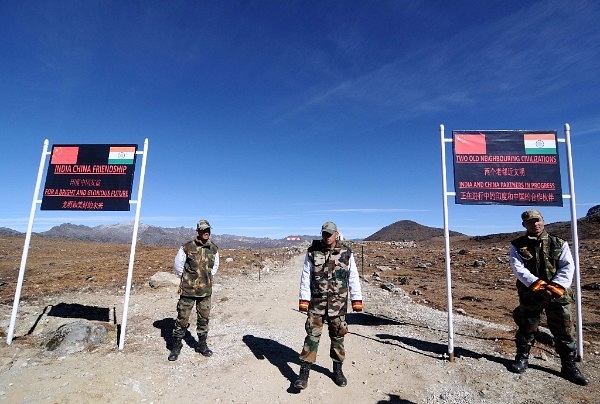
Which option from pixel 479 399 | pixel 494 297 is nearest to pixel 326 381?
pixel 479 399

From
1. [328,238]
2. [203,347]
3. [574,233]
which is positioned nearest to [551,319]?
[574,233]

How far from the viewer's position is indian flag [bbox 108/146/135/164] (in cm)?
790

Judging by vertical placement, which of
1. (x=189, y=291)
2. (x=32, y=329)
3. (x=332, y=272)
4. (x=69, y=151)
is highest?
(x=69, y=151)

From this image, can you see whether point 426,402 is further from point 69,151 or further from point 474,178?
point 69,151

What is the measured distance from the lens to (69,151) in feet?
26.7

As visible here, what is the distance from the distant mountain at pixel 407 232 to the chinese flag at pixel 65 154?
142m

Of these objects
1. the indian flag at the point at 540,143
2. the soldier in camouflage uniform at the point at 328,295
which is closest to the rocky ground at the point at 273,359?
the soldier in camouflage uniform at the point at 328,295

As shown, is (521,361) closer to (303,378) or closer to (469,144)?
(303,378)

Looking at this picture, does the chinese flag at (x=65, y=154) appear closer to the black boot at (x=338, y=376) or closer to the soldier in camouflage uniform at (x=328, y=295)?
the soldier in camouflage uniform at (x=328, y=295)

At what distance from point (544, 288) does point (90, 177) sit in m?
9.46

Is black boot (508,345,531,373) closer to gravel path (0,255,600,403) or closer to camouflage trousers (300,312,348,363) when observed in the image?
gravel path (0,255,600,403)

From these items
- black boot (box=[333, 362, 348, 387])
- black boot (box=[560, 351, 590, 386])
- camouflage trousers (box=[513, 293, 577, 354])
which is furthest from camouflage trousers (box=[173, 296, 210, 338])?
black boot (box=[560, 351, 590, 386])

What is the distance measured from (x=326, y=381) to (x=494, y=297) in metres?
11.2

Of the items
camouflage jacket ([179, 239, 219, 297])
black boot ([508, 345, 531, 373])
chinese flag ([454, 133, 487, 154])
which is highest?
chinese flag ([454, 133, 487, 154])
